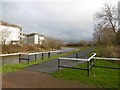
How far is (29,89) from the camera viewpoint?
632 cm

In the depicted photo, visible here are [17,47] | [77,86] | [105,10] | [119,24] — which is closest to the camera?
[77,86]

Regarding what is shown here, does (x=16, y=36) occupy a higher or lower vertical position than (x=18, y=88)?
higher

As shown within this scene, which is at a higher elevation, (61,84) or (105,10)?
(105,10)

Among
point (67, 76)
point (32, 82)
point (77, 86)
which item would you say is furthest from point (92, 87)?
point (32, 82)

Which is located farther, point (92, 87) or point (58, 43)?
point (58, 43)

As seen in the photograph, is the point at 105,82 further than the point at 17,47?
No

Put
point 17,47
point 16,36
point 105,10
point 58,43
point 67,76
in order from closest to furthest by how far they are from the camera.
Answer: point 67,76
point 105,10
point 17,47
point 58,43
point 16,36

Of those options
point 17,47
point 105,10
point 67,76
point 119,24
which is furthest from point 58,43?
point 67,76

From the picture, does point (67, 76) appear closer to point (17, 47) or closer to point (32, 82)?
point (32, 82)

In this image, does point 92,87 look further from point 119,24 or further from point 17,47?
point 17,47

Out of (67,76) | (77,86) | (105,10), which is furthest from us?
(105,10)

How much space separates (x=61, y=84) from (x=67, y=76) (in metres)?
1.30

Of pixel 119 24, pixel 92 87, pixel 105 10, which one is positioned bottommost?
pixel 92 87

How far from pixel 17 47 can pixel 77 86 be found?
40.7m
